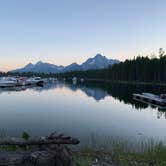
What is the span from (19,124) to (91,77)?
13971 centimetres

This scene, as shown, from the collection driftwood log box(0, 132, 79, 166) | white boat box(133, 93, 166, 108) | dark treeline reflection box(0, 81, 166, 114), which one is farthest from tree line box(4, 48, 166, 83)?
driftwood log box(0, 132, 79, 166)

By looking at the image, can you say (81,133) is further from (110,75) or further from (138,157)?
(110,75)

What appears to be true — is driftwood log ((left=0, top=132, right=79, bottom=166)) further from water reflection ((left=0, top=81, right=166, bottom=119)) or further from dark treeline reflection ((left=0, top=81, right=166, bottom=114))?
dark treeline reflection ((left=0, top=81, right=166, bottom=114))

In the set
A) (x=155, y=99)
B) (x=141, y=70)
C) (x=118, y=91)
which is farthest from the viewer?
(x=141, y=70)

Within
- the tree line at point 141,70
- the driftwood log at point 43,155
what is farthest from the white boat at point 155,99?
the tree line at point 141,70

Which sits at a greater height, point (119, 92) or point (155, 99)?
point (155, 99)

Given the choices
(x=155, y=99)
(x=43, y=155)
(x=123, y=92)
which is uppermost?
(x=43, y=155)

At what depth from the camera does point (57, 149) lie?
5.48m

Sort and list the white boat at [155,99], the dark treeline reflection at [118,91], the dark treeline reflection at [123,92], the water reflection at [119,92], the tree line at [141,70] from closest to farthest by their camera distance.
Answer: the water reflection at [119,92] → the white boat at [155,99] → the dark treeline reflection at [123,92] → the dark treeline reflection at [118,91] → the tree line at [141,70]

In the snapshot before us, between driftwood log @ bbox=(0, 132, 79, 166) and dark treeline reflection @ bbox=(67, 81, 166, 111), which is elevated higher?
driftwood log @ bbox=(0, 132, 79, 166)

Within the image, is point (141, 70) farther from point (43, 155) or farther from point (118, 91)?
point (43, 155)


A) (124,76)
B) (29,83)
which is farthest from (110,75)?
(29,83)

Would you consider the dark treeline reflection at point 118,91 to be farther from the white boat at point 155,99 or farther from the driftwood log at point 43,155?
the driftwood log at point 43,155

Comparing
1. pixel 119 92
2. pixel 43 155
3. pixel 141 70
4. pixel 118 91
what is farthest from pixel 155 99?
pixel 141 70
